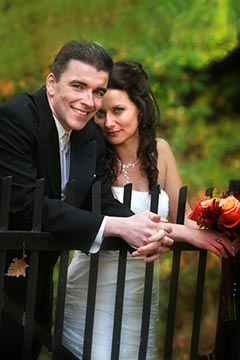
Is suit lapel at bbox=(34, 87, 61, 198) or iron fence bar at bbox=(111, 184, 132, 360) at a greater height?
suit lapel at bbox=(34, 87, 61, 198)

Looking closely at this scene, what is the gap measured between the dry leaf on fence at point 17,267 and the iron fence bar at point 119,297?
0.46 m

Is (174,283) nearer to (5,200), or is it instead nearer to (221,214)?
(221,214)

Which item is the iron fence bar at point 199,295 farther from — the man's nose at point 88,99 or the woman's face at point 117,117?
the man's nose at point 88,99

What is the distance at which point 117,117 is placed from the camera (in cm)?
420

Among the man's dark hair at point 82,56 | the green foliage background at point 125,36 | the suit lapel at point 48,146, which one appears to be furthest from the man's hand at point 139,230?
the green foliage background at point 125,36

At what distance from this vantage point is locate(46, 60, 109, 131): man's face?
144 inches

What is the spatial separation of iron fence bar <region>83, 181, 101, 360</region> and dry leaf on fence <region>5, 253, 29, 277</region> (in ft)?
1.06

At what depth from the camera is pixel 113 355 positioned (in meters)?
3.90

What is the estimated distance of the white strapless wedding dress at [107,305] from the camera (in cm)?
402

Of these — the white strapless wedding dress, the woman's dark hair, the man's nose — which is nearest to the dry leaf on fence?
the white strapless wedding dress

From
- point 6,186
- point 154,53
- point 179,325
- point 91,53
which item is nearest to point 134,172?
point 91,53

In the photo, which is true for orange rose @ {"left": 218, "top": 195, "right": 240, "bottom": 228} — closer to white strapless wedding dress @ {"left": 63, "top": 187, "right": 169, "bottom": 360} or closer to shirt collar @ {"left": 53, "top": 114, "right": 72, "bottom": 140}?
white strapless wedding dress @ {"left": 63, "top": 187, "right": 169, "bottom": 360}

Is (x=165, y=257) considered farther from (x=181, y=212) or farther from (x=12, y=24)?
(x=181, y=212)

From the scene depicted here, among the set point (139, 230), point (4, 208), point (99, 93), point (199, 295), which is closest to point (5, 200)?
point (4, 208)
